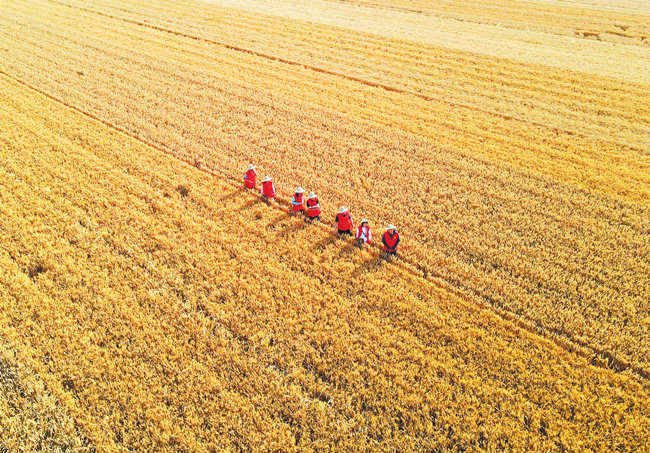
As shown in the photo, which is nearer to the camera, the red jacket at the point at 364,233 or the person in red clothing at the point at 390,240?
the person in red clothing at the point at 390,240

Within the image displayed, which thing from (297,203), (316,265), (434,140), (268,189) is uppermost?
(434,140)

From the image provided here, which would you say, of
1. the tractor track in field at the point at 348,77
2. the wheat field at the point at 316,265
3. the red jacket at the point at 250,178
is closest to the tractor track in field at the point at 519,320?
the wheat field at the point at 316,265

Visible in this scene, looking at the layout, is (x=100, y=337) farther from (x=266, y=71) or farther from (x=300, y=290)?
(x=266, y=71)

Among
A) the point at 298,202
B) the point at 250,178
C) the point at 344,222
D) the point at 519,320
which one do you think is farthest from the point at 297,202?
the point at 519,320

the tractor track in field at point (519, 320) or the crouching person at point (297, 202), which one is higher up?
the crouching person at point (297, 202)

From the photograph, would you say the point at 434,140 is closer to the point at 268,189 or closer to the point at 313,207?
the point at 313,207

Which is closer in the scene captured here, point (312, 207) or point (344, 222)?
point (344, 222)

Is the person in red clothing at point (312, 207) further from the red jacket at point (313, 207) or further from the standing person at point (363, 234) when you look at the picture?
the standing person at point (363, 234)
